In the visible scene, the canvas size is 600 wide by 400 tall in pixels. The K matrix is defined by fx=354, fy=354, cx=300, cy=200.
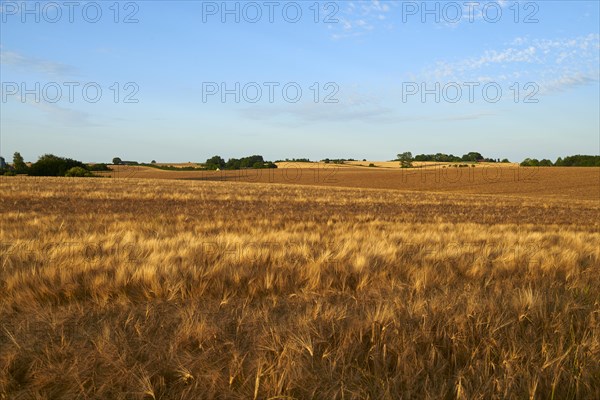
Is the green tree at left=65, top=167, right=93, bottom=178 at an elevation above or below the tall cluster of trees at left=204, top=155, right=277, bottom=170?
below

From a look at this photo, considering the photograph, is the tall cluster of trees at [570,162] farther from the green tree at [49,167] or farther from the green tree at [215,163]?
the green tree at [49,167]

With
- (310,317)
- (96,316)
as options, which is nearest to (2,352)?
(96,316)

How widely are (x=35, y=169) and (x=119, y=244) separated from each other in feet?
320

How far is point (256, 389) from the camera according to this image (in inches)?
70.3

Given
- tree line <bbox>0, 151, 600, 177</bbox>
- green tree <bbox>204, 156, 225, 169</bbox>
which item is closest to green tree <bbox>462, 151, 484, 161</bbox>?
tree line <bbox>0, 151, 600, 177</bbox>

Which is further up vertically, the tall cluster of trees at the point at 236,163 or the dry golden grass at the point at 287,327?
the tall cluster of trees at the point at 236,163

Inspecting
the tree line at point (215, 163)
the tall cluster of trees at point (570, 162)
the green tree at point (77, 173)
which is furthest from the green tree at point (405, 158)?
the green tree at point (77, 173)

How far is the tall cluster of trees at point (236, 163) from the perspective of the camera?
114 m

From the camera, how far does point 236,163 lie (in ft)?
393

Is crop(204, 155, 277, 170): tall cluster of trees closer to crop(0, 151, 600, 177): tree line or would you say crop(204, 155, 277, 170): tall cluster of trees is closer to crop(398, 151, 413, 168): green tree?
crop(0, 151, 600, 177): tree line

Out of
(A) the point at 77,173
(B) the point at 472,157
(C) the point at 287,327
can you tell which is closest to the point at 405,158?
(B) the point at 472,157

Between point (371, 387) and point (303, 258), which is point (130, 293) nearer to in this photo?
point (303, 258)

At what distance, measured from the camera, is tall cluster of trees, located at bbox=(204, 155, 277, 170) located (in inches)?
4485

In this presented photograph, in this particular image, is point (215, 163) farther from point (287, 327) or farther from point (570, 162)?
point (287, 327)
